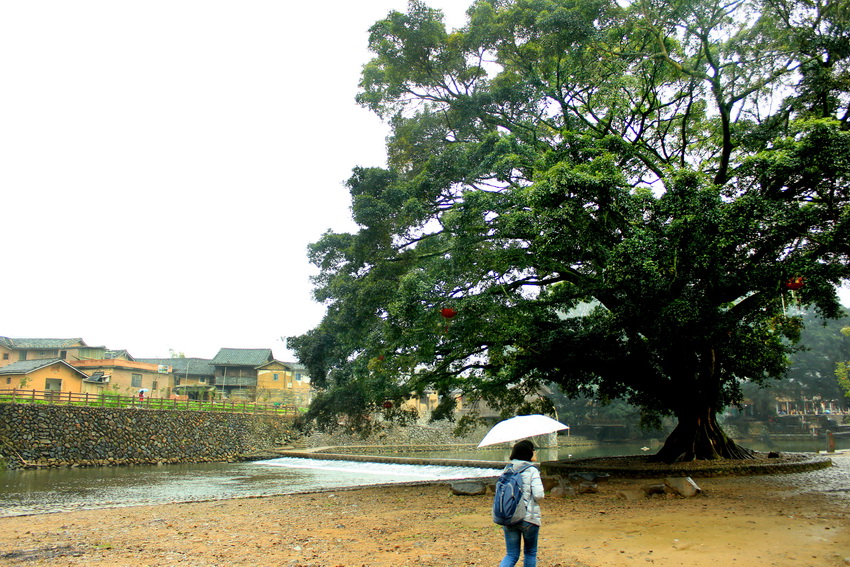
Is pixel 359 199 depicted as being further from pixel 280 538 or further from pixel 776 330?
pixel 776 330

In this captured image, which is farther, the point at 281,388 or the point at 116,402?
the point at 281,388

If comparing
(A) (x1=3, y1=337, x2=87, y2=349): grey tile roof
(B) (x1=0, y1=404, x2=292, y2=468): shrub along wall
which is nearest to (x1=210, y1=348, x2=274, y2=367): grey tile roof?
(A) (x1=3, y1=337, x2=87, y2=349): grey tile roof

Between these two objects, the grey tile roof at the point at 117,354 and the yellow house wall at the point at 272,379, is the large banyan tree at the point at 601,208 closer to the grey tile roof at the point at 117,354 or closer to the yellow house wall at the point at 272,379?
the yellow house wall at the point at 272,379

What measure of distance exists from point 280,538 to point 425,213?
27.8 feet

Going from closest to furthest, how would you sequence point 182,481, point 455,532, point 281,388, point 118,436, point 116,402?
1. point 455,532
2. point 182,481
3. point 118,436
4. point 116,402
5. point 281,388

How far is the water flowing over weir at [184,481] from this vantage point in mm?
16778

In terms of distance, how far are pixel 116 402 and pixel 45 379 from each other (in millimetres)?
9086

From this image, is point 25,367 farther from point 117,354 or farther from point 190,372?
point 190,372

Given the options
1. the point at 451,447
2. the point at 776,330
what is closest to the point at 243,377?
the point at 451,447

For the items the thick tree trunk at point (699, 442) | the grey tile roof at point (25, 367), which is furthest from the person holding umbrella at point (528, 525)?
the grey tile roof at point (25, 367)

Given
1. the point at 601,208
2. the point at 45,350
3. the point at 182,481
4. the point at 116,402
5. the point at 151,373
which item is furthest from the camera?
the point at 151,373

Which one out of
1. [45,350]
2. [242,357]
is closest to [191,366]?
[242,357]

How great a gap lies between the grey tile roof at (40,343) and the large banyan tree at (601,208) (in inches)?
1695

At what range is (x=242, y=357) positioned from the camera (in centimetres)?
5712
